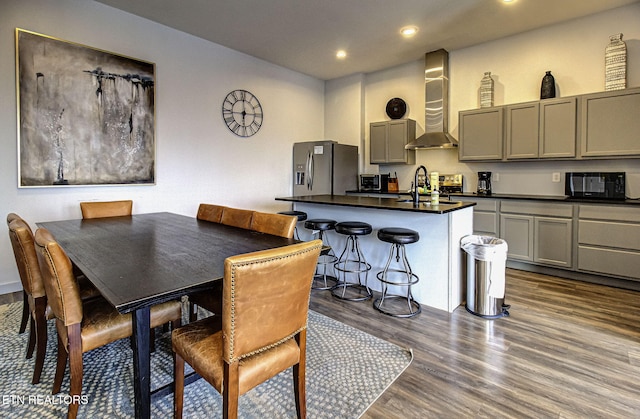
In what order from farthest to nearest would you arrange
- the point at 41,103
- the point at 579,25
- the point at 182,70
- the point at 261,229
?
the point at 182,70 → the point at 579,25 → the point at 41,103 → the point at 261,229

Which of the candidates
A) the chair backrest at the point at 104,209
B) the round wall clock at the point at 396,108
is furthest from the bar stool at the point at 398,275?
the round wall clock at the point at 396,108

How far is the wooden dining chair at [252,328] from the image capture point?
3.83 feet

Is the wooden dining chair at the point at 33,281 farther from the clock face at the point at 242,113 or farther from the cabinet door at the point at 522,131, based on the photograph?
the cabinet door at the point at 522,131

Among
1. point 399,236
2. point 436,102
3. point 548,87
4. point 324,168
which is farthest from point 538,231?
point 324,168

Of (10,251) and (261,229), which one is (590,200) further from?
(10,251)

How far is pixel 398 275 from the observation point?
10.5ft

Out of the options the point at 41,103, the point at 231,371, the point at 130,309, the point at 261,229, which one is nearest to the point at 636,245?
the point at 261,229

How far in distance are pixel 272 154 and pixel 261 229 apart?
3261mm

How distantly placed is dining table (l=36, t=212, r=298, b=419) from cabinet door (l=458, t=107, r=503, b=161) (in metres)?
3.49

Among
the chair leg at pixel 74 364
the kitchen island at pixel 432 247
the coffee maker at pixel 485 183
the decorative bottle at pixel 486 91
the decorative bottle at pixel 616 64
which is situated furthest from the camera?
the coffee maker at pixel 485 183

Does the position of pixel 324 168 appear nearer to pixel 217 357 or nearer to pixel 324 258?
pixel 324 258

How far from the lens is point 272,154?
17.6 feet

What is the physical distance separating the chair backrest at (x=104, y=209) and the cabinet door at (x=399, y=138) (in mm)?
3823

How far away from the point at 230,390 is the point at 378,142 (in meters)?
4.86
